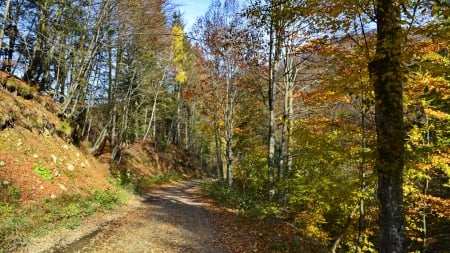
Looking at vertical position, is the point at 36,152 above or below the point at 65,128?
below

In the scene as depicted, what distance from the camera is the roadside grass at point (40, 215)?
284 inches

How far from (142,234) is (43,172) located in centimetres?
490

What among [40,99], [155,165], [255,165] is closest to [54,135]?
[40,99]

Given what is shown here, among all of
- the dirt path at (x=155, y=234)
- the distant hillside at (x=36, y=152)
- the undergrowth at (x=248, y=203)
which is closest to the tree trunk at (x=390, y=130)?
the dirt path at (x=155, y=234)

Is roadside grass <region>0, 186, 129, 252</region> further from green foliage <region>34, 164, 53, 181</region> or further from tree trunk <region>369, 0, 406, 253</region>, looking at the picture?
tree trunk <region>369, 0, 406, 253</region>

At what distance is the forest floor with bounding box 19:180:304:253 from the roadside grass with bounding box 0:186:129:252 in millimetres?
327

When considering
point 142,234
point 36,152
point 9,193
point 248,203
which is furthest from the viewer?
point 248,203

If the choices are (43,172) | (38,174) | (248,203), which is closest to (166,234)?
(38,174)

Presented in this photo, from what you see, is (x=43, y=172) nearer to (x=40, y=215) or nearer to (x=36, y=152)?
(x=36, y=152)

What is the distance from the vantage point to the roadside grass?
720 cm

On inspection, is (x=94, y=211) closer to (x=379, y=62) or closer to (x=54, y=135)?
(x=54, y=135)

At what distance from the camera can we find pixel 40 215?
9.08 m

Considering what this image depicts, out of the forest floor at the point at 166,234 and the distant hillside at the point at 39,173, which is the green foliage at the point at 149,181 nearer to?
the distant hillside at the point at 39,173

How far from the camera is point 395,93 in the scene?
4.97 metres
